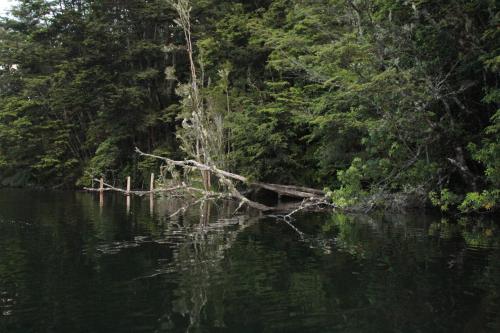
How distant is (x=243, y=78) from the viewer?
3147 cm

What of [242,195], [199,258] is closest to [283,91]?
[242,195]

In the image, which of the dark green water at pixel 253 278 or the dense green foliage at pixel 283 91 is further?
the dense green foliage at pixel 283 91

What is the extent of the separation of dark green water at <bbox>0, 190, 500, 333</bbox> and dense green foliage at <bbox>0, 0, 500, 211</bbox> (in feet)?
11.7

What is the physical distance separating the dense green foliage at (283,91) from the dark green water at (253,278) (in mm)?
3566

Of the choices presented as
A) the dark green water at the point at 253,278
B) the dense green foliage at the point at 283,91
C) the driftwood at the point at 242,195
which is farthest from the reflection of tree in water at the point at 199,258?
the dense green foliage at the point at 283,91

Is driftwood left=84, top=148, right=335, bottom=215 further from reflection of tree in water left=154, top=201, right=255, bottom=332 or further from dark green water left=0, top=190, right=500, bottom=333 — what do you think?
dark green water left=0, top=190, right=500, bottom=333

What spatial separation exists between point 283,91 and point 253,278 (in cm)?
1983

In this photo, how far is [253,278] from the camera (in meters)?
9.00

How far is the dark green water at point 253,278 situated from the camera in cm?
669

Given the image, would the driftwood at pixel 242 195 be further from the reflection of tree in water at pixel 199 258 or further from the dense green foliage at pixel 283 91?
the dense green foliage at pixel 283 91

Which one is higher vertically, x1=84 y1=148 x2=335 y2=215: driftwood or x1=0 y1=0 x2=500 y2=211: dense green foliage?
x1=0 y1=0 x2=500 y2=211: dense green foliage

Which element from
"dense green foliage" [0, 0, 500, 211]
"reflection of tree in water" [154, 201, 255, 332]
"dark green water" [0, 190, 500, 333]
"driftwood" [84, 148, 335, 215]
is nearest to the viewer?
"dark green water" [0, 190, 500, 333]

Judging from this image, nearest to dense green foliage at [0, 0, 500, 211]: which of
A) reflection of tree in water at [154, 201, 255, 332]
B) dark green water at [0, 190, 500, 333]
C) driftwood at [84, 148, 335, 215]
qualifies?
driftwood at [84, 148, 335, 215]

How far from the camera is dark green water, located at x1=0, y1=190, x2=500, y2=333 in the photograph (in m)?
6.69
